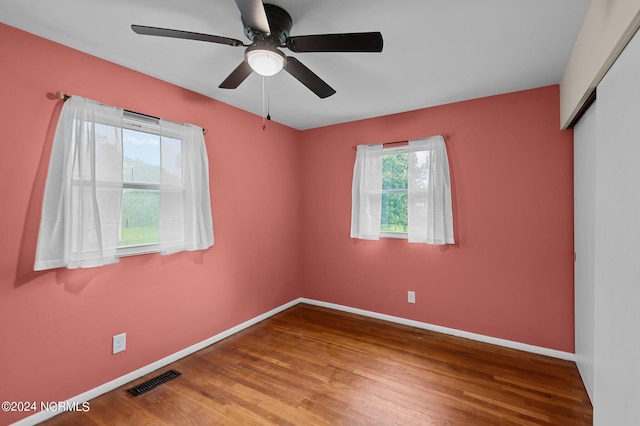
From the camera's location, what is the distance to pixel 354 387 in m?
2.21

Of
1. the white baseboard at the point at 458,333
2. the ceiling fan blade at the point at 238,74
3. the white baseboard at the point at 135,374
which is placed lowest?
the white baseboard at the point at 135,374

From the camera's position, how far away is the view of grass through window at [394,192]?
343 centimetres

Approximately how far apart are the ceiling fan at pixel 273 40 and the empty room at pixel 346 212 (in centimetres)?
1

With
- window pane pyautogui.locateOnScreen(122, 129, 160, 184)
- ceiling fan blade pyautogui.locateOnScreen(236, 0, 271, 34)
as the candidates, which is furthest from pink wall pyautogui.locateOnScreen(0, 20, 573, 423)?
ceiling fan blade pyautogui.locateOnScreen(236, 0, 271, 34)

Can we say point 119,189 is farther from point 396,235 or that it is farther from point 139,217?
point 396,235

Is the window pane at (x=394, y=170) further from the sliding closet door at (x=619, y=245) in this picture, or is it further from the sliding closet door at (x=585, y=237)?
the sliding closet door at (x=619, y=245)

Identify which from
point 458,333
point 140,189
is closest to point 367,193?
point 458,333

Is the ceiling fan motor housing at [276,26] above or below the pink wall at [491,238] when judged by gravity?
above

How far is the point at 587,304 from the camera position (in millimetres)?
2084

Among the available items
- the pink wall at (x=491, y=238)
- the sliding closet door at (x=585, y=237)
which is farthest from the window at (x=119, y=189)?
the sliding closet door at (x=585, y=237)

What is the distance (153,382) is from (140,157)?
72.2 inches

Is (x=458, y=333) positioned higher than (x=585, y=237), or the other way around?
(x=585, y=237)

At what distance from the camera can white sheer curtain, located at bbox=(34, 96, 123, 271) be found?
1.88m

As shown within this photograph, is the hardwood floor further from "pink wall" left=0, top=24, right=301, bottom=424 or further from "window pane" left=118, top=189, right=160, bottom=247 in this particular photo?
"window pane" left=118, top=189, right=160, bottom=247
